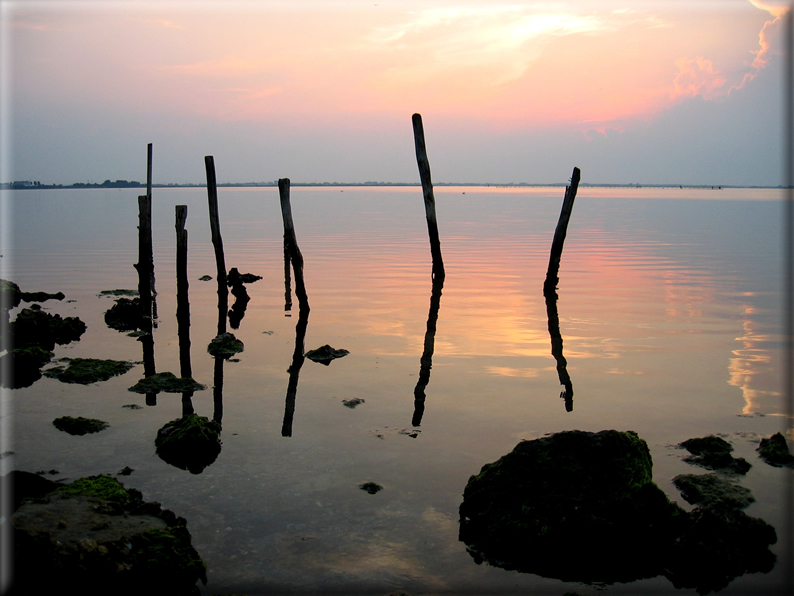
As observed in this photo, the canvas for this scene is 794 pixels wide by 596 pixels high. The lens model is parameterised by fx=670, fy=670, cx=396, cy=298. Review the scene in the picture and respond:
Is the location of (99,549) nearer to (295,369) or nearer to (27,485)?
(27,485)

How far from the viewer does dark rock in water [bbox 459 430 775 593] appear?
216 inches

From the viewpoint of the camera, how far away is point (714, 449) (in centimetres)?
768

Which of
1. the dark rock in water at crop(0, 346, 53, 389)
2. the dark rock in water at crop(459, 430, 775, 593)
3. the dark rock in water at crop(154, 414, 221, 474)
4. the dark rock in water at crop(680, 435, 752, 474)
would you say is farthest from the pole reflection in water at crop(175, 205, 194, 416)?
the dark rock in water at crop(680, 435, 752, 474)

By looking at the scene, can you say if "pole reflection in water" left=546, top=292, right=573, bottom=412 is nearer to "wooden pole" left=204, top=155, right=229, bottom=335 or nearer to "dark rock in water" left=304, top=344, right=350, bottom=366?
"dark rock in water" left=304, top=344, right=350, bottom=366

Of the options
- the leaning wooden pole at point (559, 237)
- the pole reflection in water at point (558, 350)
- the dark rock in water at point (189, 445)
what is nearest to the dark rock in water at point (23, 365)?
the dark rock in water at point (189, 445)

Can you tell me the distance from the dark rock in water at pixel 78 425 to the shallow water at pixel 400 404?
164 millimetres

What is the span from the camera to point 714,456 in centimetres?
745

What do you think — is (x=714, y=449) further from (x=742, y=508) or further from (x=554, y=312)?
(x=554, y=312)

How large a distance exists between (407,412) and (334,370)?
2596 mm

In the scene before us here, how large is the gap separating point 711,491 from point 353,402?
15.7 ft

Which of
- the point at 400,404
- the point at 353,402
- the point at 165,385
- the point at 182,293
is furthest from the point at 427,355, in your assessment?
the point at 182,293

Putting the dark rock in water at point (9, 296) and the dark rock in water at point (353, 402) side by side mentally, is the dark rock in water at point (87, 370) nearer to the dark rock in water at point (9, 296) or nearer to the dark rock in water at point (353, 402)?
the dark rock in water at point (353, 402)

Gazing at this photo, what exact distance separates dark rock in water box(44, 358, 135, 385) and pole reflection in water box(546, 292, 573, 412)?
7316 mm

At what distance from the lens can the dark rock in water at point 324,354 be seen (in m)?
12.1
